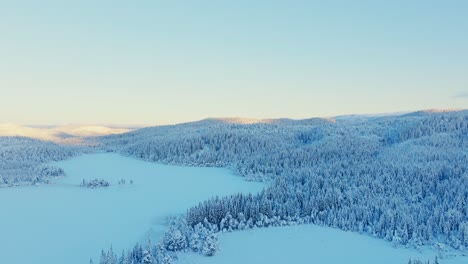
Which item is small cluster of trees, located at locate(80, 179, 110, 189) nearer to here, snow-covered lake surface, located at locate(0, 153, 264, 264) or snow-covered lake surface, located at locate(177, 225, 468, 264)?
snow-covered lake surface, located at locate(0, 153, 264, 264)

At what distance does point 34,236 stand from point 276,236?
98.9 feet

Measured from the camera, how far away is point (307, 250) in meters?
51.8

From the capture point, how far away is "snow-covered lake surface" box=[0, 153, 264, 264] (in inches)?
1959

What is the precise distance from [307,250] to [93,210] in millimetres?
35180

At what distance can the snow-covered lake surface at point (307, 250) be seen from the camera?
47897 mm

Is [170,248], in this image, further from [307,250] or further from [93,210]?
[93,210]

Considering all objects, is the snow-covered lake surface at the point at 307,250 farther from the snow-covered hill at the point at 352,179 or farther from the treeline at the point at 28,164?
the treeline at the point at 28,164

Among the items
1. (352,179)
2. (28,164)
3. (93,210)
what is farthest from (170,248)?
(28,164)

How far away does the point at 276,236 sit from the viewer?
57.2 metres

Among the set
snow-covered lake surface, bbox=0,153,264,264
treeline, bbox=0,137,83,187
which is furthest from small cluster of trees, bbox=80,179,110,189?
treeline, bbox=0,137,83,187

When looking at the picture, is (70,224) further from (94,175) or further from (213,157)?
(213,157)

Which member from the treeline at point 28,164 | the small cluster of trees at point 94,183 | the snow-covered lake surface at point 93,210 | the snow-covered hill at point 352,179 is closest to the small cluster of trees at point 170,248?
the snow-covered hill at point 352,179

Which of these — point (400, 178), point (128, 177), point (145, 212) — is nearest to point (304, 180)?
point (400, 178)

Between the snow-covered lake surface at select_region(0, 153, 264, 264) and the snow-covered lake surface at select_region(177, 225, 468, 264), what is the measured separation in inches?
409
